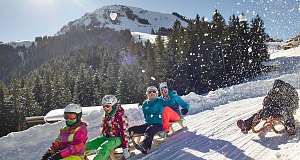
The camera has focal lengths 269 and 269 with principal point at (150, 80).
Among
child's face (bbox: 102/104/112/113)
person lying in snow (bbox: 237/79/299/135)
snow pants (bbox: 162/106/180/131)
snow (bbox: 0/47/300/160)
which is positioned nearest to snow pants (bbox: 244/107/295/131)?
person lying in snow (bbox: 237/79/299/135)

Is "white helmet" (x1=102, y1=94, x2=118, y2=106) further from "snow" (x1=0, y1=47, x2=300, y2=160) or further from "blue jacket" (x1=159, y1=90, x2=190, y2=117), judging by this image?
"blue jacket" (x1=159, y1=90, x2=190, y2=117)

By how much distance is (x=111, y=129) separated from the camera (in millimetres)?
6672

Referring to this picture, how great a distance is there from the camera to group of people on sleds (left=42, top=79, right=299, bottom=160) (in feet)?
17.5

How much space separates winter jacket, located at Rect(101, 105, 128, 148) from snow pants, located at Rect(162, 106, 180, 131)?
1790 mm

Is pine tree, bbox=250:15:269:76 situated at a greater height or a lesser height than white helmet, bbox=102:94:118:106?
greater

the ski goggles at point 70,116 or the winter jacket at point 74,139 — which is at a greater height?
the ski goggles at point 70,116

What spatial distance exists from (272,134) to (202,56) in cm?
3492

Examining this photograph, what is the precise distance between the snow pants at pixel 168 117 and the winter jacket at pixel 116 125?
70.5 inches

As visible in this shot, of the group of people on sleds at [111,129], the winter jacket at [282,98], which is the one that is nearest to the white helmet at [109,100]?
the group of people on sleds at [111,129]

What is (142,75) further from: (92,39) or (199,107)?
(92,39)

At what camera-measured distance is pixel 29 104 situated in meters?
45.4

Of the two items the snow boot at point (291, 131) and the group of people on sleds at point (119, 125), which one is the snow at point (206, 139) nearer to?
the snow boot at point (291, 131)

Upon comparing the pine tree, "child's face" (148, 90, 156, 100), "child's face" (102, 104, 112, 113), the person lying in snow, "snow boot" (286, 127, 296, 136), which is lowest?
"snow boot" (286, 127, 296, 136)

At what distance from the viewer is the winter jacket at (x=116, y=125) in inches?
258
